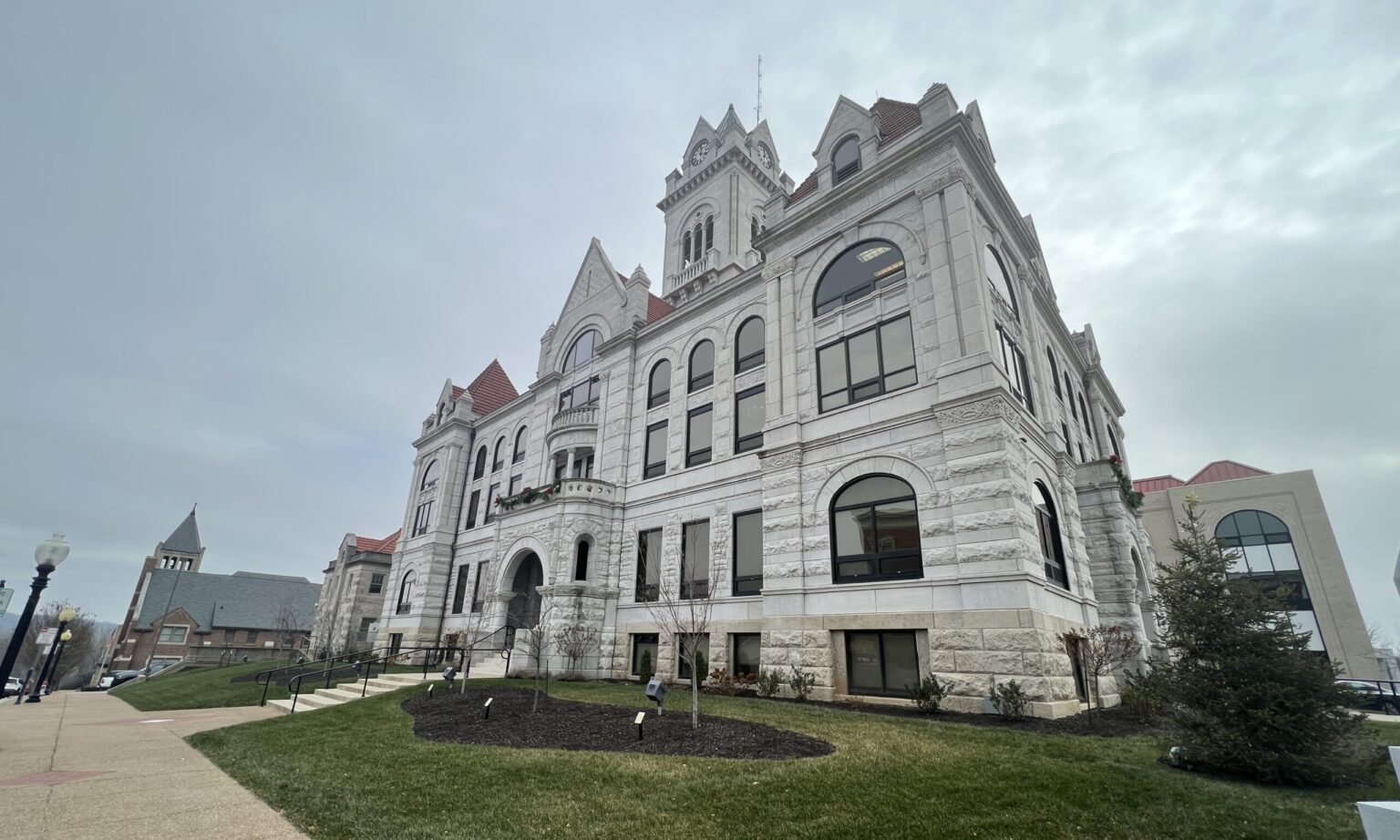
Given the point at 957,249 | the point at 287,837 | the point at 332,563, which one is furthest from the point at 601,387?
the point at 332,563

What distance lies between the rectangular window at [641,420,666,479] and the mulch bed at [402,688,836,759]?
1069 centimetres

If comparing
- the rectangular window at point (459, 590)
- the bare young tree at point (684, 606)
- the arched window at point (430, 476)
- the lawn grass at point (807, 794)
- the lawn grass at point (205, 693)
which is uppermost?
the arched window at point (430, 476)

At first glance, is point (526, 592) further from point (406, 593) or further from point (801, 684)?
point (801, 684)

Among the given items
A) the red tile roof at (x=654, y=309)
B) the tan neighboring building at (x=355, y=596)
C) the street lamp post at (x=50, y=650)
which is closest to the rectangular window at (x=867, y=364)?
the red tile roof at (x=654, y=309)

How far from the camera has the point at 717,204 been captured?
39531 millimetres

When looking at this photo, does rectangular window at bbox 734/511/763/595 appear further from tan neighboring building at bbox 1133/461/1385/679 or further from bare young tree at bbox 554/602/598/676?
tan neighboring building at bbox 1133/461/1385/679

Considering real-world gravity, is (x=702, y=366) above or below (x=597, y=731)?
above

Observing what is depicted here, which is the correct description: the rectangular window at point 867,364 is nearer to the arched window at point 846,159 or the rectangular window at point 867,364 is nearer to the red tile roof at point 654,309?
the arched window at point 846,159

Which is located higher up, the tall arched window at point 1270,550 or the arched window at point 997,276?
the arched window at point 997,276

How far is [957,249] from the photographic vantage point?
16.3 m

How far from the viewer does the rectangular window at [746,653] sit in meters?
17.7

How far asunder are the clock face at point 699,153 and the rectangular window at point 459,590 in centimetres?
3141

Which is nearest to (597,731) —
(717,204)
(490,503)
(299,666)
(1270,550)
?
(299,666)

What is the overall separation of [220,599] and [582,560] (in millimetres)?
67839
